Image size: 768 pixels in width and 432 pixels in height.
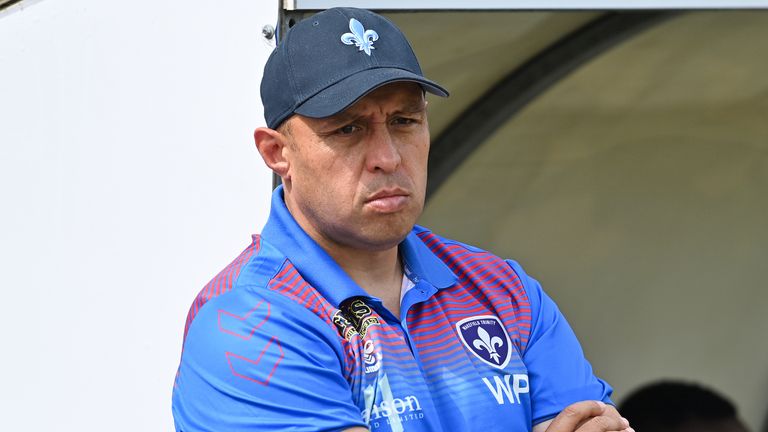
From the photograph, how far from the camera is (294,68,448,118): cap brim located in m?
1.62

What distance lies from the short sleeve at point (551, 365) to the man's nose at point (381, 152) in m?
0.35

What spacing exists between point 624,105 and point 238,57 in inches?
96.1

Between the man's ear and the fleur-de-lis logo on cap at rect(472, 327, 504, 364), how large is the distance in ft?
1.30

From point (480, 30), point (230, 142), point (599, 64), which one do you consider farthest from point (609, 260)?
point (230, 142)

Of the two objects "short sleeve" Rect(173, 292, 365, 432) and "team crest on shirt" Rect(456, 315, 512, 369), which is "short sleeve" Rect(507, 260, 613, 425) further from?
"short sleeve" Rect(173, 292, 365, 432)

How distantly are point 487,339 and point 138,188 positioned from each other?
2.43ft

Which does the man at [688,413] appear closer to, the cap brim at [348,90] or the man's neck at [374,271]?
the man's neck at [374,271]

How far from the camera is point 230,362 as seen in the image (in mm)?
1559

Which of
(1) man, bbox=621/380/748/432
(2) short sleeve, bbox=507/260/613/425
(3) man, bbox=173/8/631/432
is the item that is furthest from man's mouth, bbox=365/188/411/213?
(1) man, bbox=621/380/748/432

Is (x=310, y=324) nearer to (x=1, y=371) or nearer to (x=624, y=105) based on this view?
(x=1, y=371)

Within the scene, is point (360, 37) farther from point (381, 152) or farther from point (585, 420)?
point (585, 420)

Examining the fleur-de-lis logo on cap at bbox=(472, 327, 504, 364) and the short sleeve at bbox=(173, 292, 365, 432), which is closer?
the short sleeve at bbox=(173, 292, 365, 432)

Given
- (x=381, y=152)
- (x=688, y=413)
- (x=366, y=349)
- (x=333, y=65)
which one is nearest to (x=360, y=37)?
(x=333, y=65)

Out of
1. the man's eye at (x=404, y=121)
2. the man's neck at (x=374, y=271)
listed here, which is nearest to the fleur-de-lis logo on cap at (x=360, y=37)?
the man's eye at (x=404, y=121)
